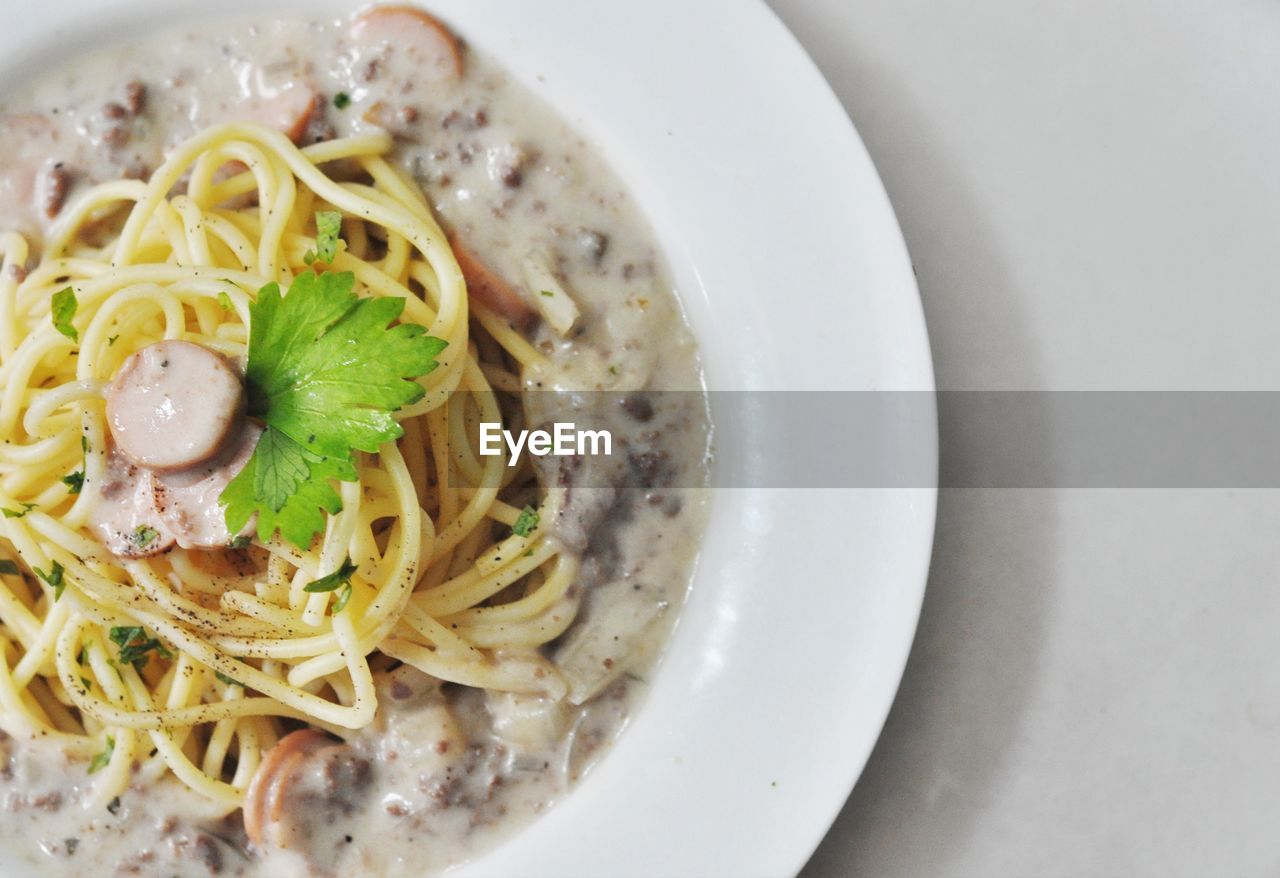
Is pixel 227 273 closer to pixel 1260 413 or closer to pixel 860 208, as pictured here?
pixel 860 208

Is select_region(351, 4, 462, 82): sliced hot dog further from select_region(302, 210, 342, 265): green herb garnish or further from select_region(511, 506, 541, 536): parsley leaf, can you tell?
select_region(511, 506, 541, 536): parsley leaf

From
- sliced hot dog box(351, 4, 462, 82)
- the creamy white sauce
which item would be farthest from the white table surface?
sliced hot dog box(351, 4, 462, 82)

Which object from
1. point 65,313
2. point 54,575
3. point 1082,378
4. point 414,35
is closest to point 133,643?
point 54,575

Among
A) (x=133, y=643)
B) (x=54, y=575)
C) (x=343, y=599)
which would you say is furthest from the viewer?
(x=133, y=643)

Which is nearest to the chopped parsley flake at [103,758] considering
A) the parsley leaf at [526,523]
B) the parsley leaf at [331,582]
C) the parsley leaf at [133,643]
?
the parsley leaf at [133,643]

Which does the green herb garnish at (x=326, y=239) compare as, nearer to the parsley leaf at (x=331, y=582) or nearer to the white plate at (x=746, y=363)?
the white plate at (x=746, y=363)

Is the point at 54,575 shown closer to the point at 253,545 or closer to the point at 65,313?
the point at 253,545

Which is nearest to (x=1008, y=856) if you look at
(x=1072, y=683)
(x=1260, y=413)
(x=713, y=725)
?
(x=1072, y=683)
